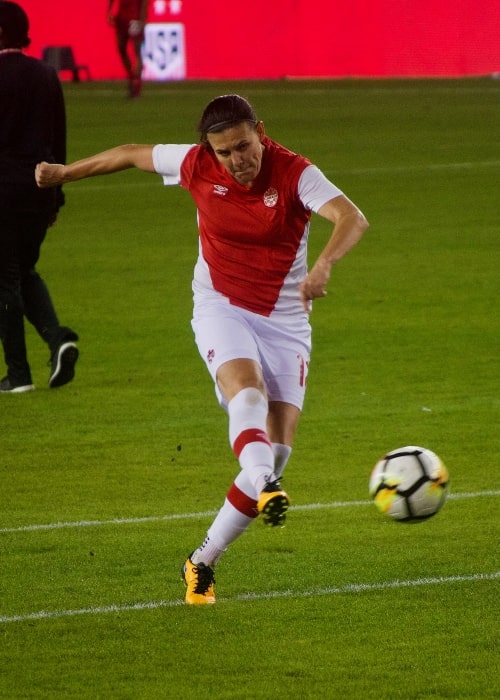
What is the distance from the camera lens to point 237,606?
242 inches

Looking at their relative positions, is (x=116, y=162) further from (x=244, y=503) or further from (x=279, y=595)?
(x=279, y=595)

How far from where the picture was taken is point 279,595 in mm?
6270

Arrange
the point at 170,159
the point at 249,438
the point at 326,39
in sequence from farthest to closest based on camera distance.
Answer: the point at 326,39 < the point at 170,159 < the point at 249,438

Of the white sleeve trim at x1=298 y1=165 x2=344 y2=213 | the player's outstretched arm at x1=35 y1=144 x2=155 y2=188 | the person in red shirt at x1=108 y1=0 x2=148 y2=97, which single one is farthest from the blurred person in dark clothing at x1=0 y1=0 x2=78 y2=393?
the person in red shirt at x1=108 y1=0 x2=148 y2=97

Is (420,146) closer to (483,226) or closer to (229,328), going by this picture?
(483,226)

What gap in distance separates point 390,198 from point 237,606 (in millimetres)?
14015

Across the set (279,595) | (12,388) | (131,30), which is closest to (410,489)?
(279,595)

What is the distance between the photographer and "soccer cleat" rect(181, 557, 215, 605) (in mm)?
6145

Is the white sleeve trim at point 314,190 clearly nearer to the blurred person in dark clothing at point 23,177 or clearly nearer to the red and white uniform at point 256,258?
the red and white uniform at point 256,258

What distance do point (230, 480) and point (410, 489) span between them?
2.19 m

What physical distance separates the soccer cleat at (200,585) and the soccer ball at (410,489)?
2.37 feet

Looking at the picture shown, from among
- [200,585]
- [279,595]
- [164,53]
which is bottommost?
[164,53]

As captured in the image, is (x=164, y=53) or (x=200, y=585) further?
(x=164, y=53)

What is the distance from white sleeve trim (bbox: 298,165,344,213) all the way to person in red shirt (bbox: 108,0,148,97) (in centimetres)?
2844
